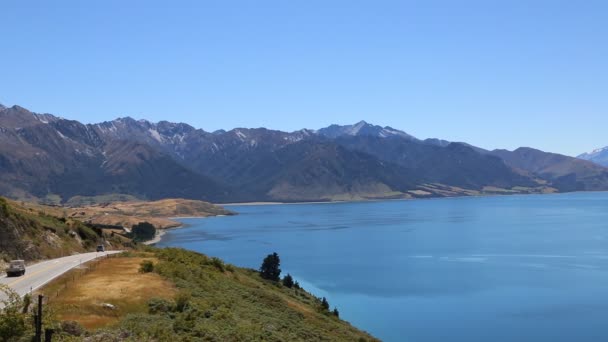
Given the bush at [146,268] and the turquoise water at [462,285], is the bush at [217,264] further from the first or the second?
the turquoise water at [462,285]

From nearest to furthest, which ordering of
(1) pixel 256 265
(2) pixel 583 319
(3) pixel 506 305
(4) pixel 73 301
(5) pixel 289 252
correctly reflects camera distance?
(4) pixel 73 301, (2) pixel 583 319, (3) pixel 506 305, (1) pixel 256 265, (5) pixel 289 252

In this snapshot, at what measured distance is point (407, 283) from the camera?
12100cm

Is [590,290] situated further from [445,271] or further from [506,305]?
[445,271]

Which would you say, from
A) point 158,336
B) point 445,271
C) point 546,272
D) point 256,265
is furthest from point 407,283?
point 158,336

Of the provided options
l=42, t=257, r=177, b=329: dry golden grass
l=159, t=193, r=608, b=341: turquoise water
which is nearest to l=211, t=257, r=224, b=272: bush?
l=42, t=257, r=177, b=329: dry golden grass

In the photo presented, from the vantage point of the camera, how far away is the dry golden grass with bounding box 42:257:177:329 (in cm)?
3310

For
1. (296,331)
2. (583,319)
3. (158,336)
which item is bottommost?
(583,319)

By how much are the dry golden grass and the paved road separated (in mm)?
1418

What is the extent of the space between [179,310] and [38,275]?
774 inches

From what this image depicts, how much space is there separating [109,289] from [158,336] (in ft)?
41.8

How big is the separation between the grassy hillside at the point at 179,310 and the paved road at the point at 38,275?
8.28 feet

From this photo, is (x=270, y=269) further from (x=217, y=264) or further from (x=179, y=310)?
(x=179, y=310)

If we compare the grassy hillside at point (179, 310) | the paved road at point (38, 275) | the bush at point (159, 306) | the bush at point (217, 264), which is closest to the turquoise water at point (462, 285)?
the bush at point (217, 264)

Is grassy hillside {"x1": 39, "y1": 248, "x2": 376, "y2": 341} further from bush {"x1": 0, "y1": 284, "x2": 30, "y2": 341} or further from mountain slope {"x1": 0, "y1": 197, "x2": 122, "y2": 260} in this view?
mountain slope {"x1": 0, "y1": 197, "x2": 122, "y2": 260}
